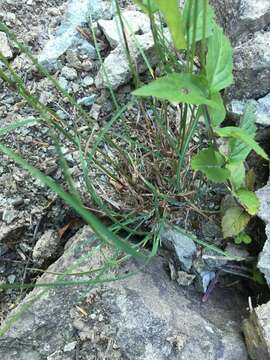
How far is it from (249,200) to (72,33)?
646mm

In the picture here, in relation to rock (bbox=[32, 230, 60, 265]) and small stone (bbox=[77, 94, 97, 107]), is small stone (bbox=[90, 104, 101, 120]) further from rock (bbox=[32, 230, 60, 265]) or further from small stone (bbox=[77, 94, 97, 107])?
rock (bbox=[32, 230, 60, 265])

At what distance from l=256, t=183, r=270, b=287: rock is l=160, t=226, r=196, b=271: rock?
153mm

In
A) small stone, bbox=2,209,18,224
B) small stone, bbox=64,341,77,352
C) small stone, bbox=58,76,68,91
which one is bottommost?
small stone, bbox=64,341,77,352

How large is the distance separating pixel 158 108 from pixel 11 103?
0.36 metres

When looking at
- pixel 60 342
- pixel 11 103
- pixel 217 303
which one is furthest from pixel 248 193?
pixel 11 103

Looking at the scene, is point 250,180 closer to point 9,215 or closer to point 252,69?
point 252,69

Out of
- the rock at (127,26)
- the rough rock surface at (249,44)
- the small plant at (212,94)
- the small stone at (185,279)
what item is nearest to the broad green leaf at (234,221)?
the small plant at (212,94)

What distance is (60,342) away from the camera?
3.56 ft

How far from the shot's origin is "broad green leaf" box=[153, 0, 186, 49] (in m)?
0.73

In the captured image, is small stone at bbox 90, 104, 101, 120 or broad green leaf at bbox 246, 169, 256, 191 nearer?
broad green leaf at bbox 246, 169, 256, 191

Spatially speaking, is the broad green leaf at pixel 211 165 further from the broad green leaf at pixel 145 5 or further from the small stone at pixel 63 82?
the small stone at pixel 63 82

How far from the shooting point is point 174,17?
30.1 inches

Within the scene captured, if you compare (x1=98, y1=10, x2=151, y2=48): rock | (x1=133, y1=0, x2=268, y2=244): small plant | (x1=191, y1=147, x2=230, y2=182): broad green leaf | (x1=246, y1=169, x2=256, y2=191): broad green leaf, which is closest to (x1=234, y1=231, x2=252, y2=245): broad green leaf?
(x1=133, y1=0, x2=268, y2=244): small plant

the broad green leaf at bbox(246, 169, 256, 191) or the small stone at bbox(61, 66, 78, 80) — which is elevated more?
the small stone at bbox(61, 66, 78, 80)
